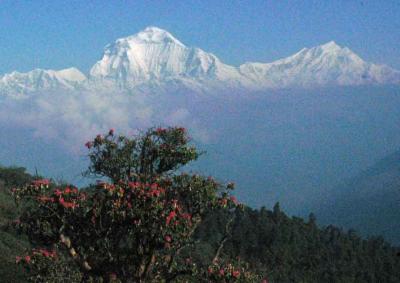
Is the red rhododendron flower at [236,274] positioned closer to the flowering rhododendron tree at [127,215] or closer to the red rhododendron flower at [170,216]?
the flowering rhododendron tree at [127,215]

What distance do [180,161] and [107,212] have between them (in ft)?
21.3

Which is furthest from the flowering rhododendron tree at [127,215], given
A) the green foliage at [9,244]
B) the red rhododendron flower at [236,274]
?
the green foliage at [9,244]

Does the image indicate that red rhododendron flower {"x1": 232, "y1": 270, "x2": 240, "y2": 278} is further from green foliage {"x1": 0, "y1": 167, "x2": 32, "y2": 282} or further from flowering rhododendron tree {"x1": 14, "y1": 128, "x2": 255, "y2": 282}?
green foliage {"x1": 0, "y1": 167, "x2": 32, "y2": 282}

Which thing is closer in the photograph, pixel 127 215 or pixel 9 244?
pixel 127 215

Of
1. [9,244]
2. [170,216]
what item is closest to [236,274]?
[170,216]

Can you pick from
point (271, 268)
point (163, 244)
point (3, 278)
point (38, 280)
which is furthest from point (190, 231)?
point (271, 268)

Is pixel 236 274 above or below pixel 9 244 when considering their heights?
below

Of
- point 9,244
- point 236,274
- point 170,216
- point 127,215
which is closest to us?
point 170,216

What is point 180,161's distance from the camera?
92.9 ft

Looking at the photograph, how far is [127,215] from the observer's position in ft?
74.5

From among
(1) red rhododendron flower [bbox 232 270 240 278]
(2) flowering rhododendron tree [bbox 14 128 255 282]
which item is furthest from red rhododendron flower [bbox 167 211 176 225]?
(1) red rhododendron flower [bbox 232 270 240 278]

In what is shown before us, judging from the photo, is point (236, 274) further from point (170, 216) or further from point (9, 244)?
point (9, 244)

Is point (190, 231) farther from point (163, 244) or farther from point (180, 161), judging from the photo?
point (180, 161)

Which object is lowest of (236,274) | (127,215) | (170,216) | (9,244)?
(236,274)
